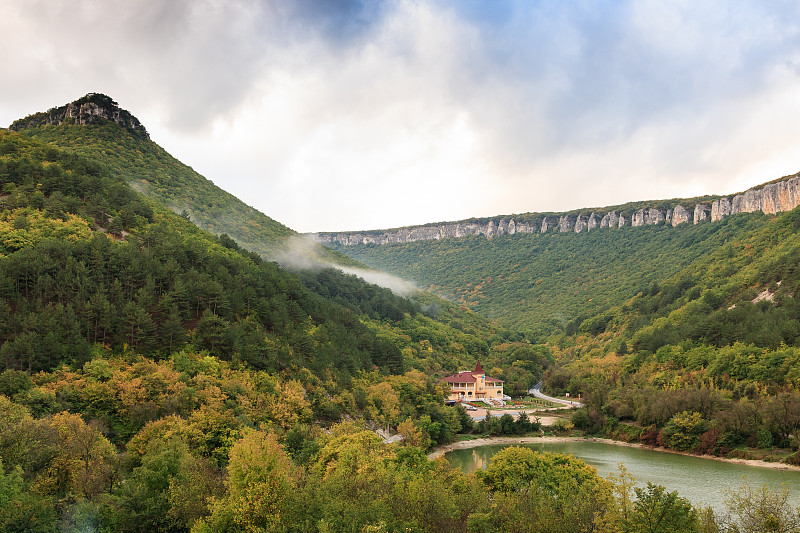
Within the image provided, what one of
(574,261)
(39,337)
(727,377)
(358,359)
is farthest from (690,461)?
(574,261)

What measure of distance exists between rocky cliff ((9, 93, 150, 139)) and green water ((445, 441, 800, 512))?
90197mm

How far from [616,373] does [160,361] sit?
7304 centimetres

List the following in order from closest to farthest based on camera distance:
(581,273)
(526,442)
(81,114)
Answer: (526,442)
(81,114)
(581,273)

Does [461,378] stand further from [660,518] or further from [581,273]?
[581,273]

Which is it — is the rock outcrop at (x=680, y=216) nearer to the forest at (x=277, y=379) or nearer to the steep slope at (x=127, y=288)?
the forest at (x=277, y=379)

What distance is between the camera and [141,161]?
98.1 metres

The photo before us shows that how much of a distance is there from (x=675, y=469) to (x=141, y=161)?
9642cm

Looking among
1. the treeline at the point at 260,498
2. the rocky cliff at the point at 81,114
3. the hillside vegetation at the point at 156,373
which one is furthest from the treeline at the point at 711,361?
the rocky cliff at the point at 81,114

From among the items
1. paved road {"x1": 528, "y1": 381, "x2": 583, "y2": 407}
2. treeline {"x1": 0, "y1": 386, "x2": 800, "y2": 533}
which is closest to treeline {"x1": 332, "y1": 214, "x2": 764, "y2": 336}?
paved road {"x1": 528, "y1": 381, "x2": 583, "y2": 407}

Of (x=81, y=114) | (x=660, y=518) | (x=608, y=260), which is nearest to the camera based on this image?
(x=660, y=518)

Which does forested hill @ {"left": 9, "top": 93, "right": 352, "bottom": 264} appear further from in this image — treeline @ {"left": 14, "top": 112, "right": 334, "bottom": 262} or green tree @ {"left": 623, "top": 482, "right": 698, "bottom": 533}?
green tree @ {"left": 623, "top": 482, "right": 698, "bottom": 533}

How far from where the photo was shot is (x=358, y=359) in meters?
69.3

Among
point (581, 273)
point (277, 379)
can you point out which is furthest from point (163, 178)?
point (581, 273)

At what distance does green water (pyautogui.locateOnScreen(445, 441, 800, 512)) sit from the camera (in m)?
43.2
